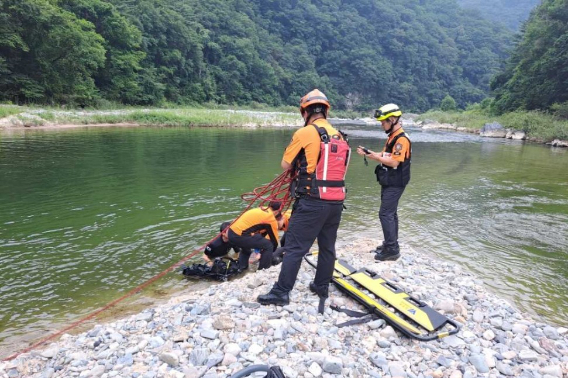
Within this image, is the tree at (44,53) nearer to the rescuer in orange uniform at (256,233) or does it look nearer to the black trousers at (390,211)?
the rescuer in orange uniform at (256,233)

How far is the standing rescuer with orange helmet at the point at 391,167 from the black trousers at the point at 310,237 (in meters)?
2.09

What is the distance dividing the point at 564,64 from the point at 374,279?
55708 millimetres

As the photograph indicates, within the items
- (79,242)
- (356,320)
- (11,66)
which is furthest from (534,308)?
(11,66)

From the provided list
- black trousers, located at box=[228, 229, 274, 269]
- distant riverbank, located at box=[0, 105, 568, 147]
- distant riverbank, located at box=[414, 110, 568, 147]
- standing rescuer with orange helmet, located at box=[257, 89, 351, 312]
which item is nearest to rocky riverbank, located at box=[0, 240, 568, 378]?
standing rescuer with orange helmet, located at box=[257, 89, 351, 312]

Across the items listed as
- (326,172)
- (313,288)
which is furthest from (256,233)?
(326,172)

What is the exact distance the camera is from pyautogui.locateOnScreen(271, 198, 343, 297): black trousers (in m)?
4.70

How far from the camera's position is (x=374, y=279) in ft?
18.9

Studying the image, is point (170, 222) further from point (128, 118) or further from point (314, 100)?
point (128, 118)

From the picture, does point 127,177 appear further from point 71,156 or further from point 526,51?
point 526,51

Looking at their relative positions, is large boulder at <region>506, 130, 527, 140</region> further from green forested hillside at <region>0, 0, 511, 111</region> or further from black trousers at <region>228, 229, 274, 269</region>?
black trousers at <region>228, 229, 274, 269</region>

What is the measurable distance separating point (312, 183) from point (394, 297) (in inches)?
80.1

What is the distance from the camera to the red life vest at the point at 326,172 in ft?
15.2

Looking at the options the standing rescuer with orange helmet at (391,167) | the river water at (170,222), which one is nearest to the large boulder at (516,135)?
the river water at (170,222)

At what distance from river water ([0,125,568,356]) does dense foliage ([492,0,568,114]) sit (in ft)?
115
